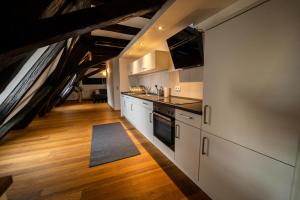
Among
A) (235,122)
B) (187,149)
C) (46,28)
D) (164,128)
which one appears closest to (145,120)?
(164,128)

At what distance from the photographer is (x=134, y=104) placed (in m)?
3.69

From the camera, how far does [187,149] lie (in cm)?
171

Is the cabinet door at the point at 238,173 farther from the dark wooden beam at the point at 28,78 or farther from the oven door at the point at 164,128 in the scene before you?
the dark wooden beam at the point at 28,78

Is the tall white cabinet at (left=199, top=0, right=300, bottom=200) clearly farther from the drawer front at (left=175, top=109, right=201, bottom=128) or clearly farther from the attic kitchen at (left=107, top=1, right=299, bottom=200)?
the drawer front at (left=175, top=109, right=201, bottom=128)

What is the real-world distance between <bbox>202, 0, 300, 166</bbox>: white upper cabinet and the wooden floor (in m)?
0.99

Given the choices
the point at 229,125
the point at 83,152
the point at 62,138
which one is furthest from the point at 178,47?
the point at 62,138

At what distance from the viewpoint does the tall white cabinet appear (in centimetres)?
81

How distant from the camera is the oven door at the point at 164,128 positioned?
202 cm

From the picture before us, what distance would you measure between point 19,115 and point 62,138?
3.10ft

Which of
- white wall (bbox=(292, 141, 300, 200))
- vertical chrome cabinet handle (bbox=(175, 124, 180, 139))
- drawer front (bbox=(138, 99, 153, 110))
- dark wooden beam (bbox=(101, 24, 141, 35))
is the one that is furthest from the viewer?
dark wooden beam (bbox=(101, 24, 141, 35))

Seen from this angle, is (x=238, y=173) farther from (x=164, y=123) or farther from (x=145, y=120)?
(x=145, y=120)

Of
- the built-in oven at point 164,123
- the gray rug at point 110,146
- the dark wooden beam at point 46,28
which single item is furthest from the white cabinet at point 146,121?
the dark wooden beam at point 46,28

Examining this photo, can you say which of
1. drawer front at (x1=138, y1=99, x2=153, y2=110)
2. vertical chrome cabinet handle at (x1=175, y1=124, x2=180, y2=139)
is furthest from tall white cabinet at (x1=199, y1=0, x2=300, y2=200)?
drawer front at (x1=138, y1=99, x2=153, y2=110)

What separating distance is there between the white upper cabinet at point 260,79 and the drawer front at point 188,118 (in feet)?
0.71
